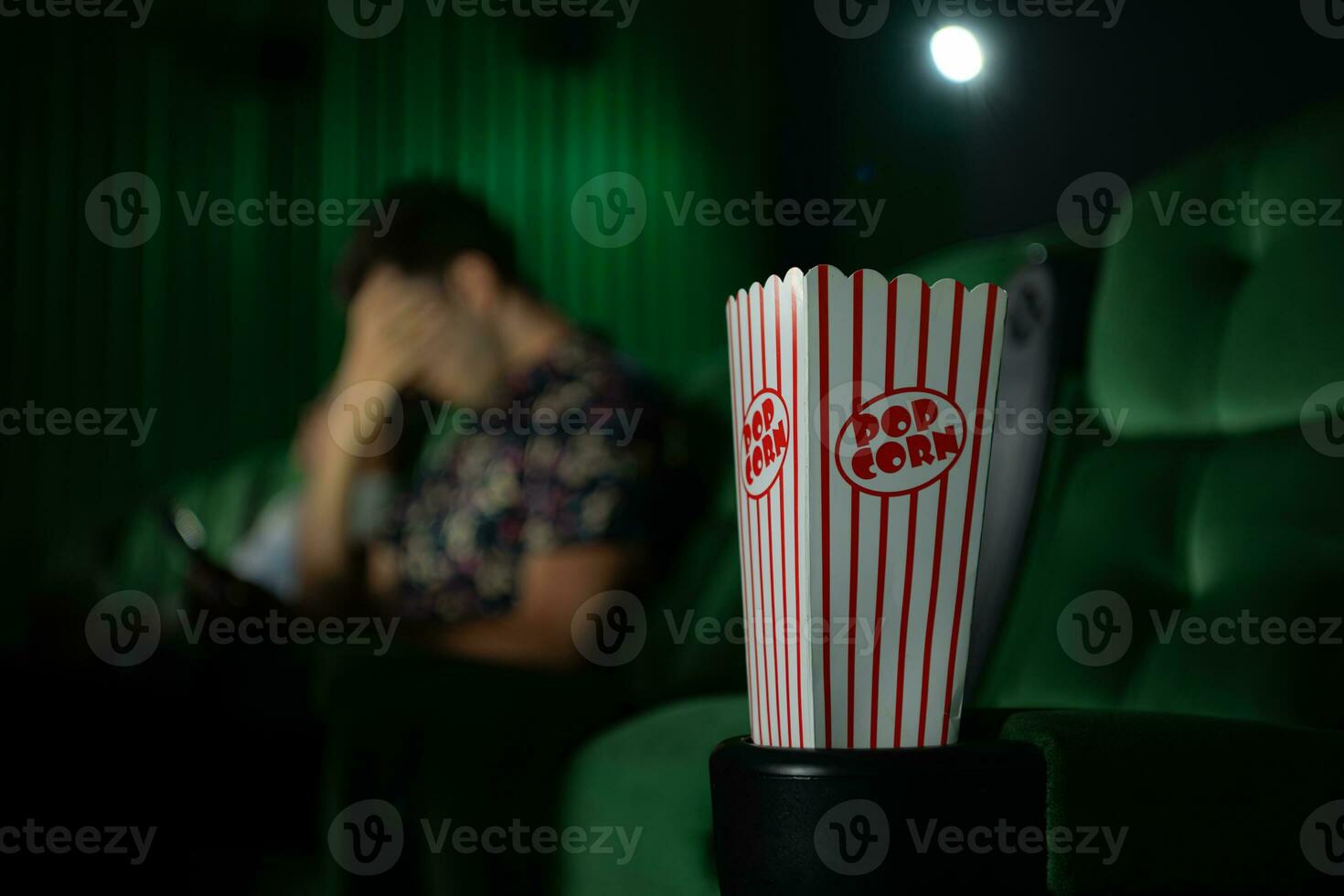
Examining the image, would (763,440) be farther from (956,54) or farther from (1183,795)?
(956,54)

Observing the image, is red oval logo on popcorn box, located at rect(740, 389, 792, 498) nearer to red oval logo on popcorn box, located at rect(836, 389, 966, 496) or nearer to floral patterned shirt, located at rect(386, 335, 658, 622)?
red oval logo on popcorn box, located at rect(836, 389, 966, 496)

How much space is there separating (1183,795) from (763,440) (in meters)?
0.26

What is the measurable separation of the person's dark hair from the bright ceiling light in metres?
0.79

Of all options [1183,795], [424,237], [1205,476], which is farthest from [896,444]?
[424,237]

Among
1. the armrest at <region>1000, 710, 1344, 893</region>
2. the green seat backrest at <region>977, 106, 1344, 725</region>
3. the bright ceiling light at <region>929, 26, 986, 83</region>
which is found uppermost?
the bright ceiling light at <region>929, 26, 986, 83</region>

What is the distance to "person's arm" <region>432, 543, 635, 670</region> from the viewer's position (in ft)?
5.10

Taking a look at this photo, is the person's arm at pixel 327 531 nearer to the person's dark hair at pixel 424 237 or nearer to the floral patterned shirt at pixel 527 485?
the floral patterned shirt at pixel 527 485

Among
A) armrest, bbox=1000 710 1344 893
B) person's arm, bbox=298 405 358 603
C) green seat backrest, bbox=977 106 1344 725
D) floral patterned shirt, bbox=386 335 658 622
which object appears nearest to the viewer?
armrest, bbox=1000 710 1344 893

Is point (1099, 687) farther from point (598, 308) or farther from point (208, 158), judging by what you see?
point (208, 158)

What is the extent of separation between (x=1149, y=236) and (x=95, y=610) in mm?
1665

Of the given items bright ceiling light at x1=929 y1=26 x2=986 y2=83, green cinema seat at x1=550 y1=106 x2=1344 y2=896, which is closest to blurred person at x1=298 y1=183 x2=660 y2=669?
green cinema seat at x1=550 y1=106 x2=1344 y2=896

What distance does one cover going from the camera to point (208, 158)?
2.04 m

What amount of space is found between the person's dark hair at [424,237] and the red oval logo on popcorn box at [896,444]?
1.46 metres

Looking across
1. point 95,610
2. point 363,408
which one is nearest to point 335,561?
point 363,408
